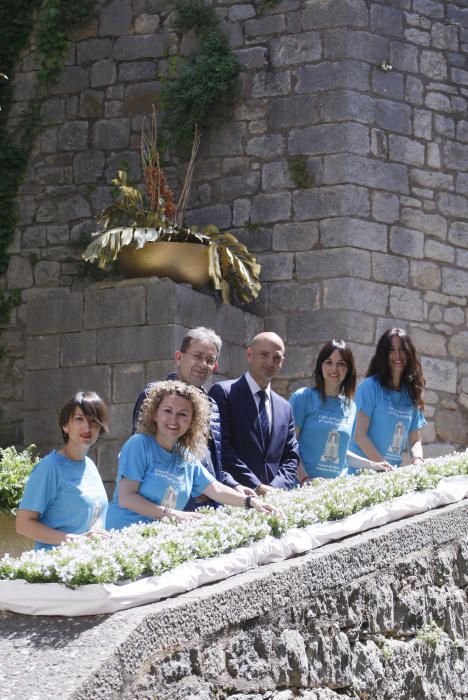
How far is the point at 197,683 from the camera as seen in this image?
10.1 feet

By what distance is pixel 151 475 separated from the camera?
4.19 meters

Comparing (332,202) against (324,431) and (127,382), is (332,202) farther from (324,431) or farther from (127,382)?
(324,431)

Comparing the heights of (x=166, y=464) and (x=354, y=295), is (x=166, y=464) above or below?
below

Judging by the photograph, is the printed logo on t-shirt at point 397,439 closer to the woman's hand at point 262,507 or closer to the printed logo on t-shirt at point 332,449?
the printed logo on t-shirt at point 332,449

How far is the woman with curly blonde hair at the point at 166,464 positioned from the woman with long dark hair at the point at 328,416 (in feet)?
4.45

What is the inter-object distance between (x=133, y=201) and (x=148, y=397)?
4.50 metres

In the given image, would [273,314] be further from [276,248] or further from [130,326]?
[130,326]

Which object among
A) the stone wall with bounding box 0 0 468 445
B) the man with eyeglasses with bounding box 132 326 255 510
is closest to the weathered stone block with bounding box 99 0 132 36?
the stone wall with bounding box 0 0 468 445

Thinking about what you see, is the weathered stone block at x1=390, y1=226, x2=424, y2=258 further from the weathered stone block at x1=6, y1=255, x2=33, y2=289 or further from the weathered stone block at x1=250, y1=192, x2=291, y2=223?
the weathered stone block at x1=6, y1=255, x2=33, y2=289

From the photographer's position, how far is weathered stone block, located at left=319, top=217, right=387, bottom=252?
353 inches

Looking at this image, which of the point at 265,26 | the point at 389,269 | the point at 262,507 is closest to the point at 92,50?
the point at 265,26

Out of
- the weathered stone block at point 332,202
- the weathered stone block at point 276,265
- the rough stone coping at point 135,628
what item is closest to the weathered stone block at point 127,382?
the weathered stone block at point 276,265

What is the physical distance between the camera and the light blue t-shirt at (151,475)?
13.6ft

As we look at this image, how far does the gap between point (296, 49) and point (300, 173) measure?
1.06m
